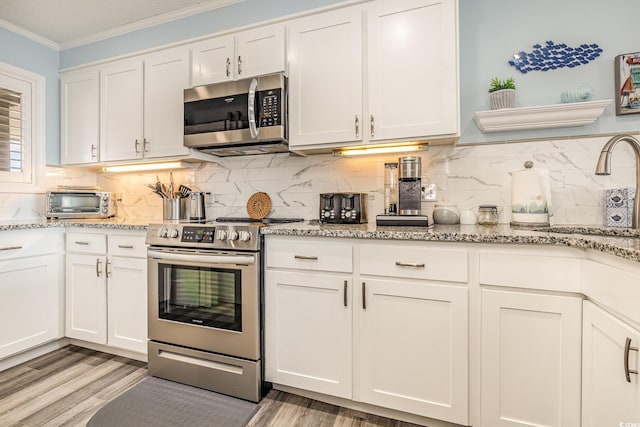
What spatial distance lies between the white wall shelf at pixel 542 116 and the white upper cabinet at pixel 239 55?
4.44ft

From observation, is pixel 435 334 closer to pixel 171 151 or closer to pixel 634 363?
pixel 634 363

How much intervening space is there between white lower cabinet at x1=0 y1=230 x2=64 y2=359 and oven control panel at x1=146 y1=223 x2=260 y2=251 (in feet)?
3.24

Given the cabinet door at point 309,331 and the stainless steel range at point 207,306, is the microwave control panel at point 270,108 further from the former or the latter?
the cabinet door at point 309,331

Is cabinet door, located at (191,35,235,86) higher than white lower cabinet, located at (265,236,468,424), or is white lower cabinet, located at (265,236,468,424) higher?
cabinet door, located at (191,35,235,86)

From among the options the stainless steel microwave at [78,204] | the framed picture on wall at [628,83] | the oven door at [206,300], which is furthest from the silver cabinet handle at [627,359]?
the stainless steel microwave at [78,204]

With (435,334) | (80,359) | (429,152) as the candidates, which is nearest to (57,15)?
(80,359)

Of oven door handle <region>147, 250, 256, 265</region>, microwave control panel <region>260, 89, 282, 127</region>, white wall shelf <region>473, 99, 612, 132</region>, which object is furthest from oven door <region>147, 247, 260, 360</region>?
white wall shelf <region>473, 99, 612, 132</region>

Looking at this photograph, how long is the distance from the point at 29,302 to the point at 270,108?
220cm

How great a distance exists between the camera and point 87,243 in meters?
2.38

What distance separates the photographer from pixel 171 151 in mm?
2494

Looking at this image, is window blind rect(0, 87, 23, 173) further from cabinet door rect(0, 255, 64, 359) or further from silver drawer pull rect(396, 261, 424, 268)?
silver drawer pull rect(396, 261, 424, 268)

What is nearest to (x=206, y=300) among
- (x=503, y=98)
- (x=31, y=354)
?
(x=31, y=354)

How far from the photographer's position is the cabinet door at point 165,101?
8.06ft

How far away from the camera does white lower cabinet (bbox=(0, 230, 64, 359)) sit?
7.11ft
